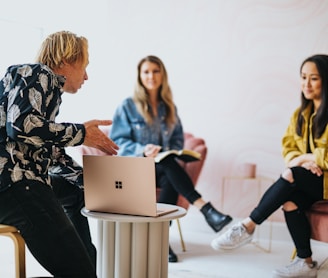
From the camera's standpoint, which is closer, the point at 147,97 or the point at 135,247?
the point at 135,247

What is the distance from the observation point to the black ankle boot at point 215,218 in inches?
130

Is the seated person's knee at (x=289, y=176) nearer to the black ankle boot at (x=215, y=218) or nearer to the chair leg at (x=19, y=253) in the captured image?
the black ankle boot at (x=215, y=218)

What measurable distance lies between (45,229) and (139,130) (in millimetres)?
1919

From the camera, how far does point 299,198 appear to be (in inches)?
114

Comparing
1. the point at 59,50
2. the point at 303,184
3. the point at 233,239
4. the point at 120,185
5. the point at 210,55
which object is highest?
the point at 210,55

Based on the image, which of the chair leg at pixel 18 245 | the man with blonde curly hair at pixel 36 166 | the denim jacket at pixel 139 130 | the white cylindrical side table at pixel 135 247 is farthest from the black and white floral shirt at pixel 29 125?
the denim jacket at pixel 139 130

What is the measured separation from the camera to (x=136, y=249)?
2062 mm

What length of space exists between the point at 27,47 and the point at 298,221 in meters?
2.46

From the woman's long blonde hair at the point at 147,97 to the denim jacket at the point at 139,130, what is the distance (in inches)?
1.1

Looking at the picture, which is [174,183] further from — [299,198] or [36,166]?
[36,166]

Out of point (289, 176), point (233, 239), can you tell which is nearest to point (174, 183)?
point (233, 239)

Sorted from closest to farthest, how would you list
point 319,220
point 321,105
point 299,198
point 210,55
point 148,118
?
point 319,220
point 299,198
point 321,105
point 148,118
point 210,55

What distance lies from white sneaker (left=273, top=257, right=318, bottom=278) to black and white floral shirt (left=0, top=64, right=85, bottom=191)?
4.82ft

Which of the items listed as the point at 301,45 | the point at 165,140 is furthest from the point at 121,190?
the point at 301,45
